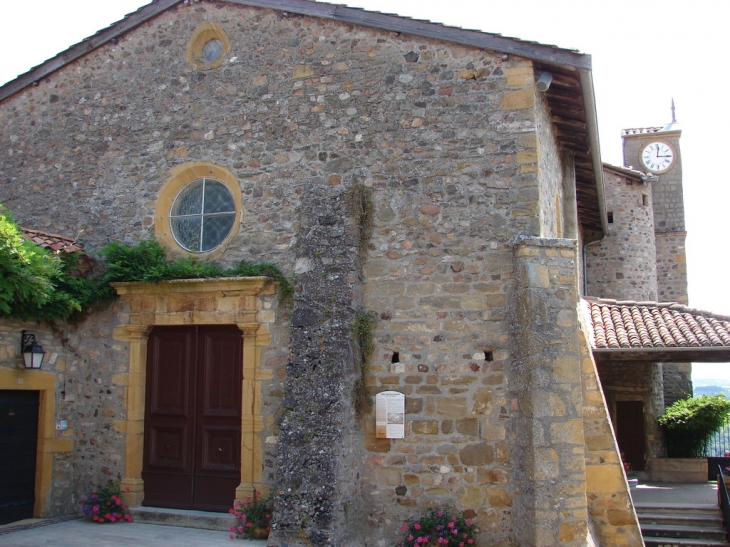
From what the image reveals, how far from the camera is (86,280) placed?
9008mm

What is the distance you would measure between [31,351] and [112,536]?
2.37m

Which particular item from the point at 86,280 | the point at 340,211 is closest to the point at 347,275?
the point at 340,211

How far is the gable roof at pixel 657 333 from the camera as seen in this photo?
984 centimetres

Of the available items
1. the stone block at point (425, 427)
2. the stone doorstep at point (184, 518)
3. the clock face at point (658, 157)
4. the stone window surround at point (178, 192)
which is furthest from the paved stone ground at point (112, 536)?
the clock face at point (658, 157)

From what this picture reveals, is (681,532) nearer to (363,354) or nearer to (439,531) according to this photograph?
(439,531)

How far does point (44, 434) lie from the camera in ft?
28.1

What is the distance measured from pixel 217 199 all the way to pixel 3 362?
10.4 feet

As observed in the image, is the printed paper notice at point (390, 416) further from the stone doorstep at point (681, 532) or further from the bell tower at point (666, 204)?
the bell tower at point (666, 204)

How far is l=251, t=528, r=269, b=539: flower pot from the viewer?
7.49 metres

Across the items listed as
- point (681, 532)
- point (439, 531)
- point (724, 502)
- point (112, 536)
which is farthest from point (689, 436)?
point (112, 536)

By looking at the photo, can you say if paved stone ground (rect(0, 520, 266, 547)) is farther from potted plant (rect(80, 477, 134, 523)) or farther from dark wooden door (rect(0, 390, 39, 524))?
dark wooden door (rect(0, 390, 39, 524))

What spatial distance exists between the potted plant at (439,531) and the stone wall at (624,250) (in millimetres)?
10836

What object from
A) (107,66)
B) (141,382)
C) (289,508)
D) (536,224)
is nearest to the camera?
(289,508)

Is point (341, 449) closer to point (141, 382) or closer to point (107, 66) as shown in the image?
point (141, 382)
